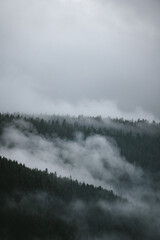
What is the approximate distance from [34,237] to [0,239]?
642 inches

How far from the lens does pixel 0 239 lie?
19262 centimetres

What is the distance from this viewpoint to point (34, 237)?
7820 inches

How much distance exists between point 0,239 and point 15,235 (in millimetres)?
7795

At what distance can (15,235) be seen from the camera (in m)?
197

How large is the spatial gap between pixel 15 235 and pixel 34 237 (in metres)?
9.09
